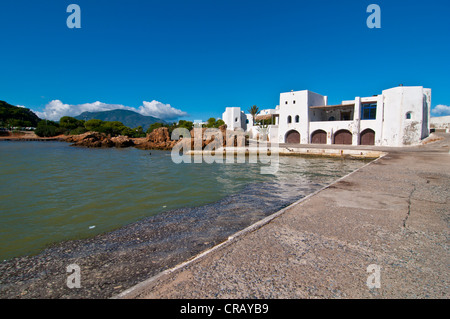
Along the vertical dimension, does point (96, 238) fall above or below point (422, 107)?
below

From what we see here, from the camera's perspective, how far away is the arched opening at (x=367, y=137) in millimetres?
29906

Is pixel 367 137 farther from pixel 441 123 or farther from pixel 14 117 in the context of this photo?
pixel 14 117

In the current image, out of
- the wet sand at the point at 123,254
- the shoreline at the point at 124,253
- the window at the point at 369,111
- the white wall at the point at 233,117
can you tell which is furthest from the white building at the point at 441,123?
the shoreline at the point at 124,253

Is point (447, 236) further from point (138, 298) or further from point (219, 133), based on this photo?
point (219, 133)

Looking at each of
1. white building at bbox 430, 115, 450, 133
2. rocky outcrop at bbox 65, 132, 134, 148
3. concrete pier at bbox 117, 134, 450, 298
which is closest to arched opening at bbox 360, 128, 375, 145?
white building at bbox 430, 115, 450, 133

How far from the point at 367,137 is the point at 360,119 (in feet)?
8.69

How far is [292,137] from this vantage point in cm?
3672

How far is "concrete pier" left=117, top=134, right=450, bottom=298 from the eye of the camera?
2240 mm

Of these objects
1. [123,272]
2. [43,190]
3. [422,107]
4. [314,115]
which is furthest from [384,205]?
[314,115]

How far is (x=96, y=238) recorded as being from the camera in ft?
17.0

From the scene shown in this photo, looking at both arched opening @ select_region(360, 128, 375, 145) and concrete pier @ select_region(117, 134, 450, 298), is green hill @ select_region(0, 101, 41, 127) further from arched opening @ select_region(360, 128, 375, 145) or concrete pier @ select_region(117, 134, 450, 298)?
concrete pier @ select_region(117, 134, 450, 298)

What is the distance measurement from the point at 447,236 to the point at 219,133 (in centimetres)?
3138

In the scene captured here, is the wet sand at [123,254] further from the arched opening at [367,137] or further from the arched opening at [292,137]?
the arched opening at [292,137]
